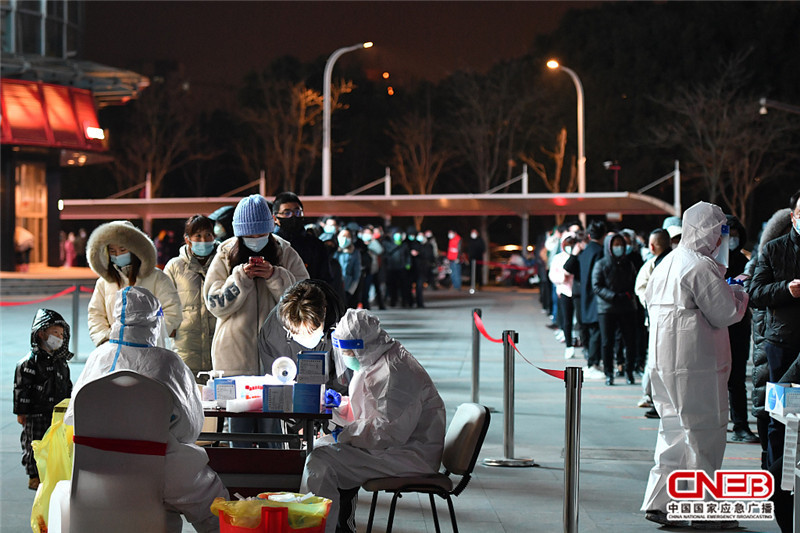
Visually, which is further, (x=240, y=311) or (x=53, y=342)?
(x=53, y=342)

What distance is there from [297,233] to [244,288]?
7.17 feet

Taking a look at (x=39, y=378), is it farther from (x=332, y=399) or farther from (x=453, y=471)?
(x=453, y=471)

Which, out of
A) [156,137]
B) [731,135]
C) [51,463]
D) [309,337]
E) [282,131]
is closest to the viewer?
[51,463]

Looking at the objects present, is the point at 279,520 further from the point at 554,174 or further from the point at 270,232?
the point at 554,174

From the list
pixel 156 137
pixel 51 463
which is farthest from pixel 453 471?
pixel 156 137

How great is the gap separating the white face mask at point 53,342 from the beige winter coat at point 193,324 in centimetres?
84

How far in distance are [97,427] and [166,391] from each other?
1.08 feet

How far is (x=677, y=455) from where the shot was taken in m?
6.16

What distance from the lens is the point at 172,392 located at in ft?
15.0

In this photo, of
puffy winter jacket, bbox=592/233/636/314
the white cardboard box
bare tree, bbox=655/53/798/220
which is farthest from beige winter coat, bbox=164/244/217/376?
bare tree, bbox=655/53/798/220

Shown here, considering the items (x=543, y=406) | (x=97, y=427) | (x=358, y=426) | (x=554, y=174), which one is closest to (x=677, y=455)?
(x=358, y=426)

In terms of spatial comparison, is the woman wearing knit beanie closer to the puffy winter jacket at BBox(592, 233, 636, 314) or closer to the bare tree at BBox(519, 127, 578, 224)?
the puffy winter jacket at BBox(592, 233, 636, 314)

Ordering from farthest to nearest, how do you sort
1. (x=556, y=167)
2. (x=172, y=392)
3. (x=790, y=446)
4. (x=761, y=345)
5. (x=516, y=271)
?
(x=556, y=167)
(x=516, y=271)
(x=761, y=345)
(x=790, y=446)
(x=172, y=392)

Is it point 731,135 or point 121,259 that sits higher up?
point 731,135
